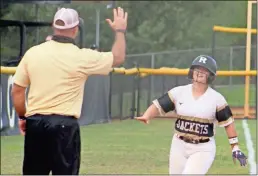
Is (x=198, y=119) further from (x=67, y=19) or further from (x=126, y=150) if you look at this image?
(x=126, y=150)

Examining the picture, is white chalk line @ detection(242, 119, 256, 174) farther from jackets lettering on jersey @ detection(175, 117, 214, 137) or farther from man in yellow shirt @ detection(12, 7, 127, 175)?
man in yellow shirt @ detection(12, 7, 127, 175)

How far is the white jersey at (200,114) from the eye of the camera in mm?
9164

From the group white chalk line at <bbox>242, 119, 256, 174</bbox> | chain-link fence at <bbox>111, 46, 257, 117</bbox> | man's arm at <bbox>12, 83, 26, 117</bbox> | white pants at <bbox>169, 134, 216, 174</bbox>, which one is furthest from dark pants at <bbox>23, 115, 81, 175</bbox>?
chain-link fence at <bbox>111, 46, 257, 117</bbox>

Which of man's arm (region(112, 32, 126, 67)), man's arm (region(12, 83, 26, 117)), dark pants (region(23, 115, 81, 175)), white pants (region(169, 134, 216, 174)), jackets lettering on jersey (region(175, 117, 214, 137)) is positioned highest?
man's arm (region(112, 32, 126, 67))

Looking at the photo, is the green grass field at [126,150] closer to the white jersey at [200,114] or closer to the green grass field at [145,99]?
the green grass field at [145,99]

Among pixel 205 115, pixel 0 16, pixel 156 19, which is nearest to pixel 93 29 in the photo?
pixel 156 19

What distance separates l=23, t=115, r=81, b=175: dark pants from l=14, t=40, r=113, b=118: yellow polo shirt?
0.08m

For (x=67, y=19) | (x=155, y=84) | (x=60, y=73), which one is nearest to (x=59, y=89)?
(x=60, y=73)

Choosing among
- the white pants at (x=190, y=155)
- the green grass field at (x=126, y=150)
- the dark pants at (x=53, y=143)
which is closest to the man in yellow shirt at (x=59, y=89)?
the dark pants at (x=53, y=143)

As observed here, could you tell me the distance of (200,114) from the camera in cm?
915

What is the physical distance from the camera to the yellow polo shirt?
7781 mm

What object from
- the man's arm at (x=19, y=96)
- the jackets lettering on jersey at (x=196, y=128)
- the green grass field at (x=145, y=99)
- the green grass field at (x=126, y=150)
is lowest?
the green grass field at (x=145, y=99)

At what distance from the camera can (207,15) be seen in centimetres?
5272

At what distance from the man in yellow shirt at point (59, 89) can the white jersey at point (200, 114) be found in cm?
162
